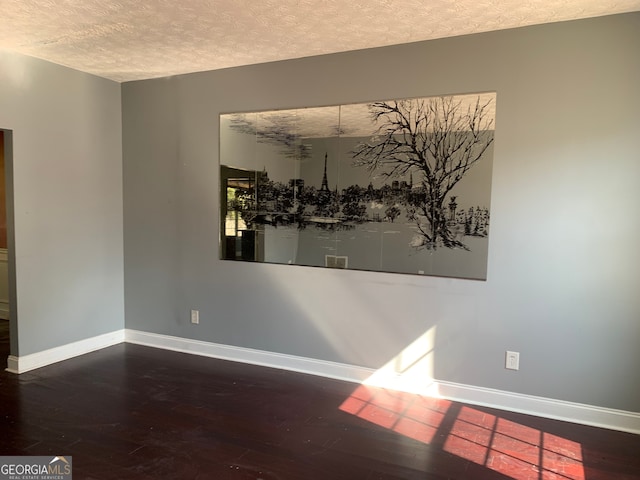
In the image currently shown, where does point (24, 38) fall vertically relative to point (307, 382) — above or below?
above

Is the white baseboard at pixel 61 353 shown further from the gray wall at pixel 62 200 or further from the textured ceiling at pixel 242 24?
the textured ceiling at pixel 242 24

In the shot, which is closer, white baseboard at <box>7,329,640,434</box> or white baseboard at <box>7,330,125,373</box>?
white baseboard at <box>7,329,640,434</box>

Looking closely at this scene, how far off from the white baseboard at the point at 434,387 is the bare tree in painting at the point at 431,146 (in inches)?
42.2

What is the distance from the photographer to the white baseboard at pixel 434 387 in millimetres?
2777

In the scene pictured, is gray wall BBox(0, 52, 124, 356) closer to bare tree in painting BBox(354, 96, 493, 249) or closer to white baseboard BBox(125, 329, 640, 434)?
white baseboard BBox(125, 329, 640, 434)

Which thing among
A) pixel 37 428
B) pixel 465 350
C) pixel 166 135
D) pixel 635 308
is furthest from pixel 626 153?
pixel 37 428

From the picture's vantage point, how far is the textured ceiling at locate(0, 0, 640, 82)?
254 centimetres

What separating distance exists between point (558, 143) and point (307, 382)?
2.52 meters

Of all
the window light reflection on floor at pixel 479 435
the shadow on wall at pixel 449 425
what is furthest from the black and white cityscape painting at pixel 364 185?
the window light reflection on floor at pixel 479 435

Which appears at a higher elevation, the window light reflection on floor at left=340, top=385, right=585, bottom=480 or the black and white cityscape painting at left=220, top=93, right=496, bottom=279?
the black and white cityscape painting at left=220, top=93, right=496, bottom=279

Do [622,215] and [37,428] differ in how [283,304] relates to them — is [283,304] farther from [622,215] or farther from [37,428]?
[622,215]

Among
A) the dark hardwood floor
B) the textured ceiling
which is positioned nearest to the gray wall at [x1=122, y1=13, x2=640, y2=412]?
the textured ceiling

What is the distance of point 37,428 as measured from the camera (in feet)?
8.65

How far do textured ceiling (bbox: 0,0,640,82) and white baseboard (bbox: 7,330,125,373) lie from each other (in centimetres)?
250
